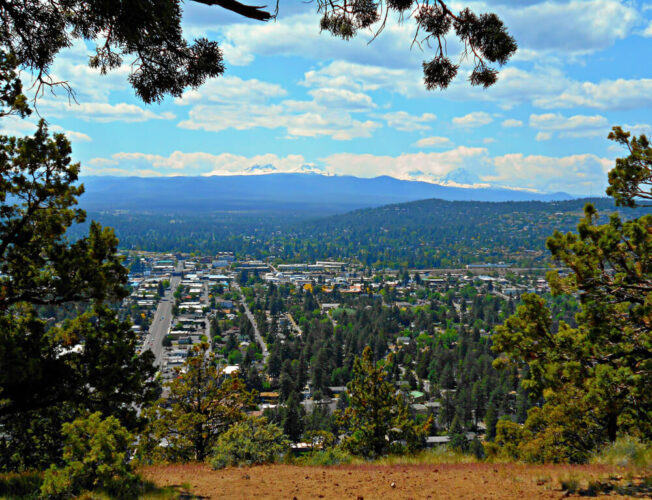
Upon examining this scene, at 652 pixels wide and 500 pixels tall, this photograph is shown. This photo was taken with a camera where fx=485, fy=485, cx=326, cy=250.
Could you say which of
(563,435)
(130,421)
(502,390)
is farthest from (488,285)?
(130,421)

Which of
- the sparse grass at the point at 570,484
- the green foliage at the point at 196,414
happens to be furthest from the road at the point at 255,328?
the sparse grass at the point at 570,484

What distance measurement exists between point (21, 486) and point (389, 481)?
4395mm

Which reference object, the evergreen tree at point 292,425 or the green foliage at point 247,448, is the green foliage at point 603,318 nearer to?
the green foliage at point 247,448

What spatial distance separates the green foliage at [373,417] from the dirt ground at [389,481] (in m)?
6.27

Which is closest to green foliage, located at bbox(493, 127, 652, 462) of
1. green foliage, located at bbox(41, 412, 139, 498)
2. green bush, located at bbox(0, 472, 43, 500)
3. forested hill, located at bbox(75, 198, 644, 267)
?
green foliage, located at bbox(41, 412, 139, 498)

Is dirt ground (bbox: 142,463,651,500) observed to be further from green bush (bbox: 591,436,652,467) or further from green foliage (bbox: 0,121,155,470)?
green foliage (bbox: 0,121,155,470)

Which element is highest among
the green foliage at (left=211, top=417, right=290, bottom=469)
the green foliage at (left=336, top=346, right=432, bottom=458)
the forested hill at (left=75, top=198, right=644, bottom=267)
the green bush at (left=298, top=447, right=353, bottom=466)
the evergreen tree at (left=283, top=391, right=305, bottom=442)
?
the green foliage at (left=211, top=417, right=290, bottom=469)

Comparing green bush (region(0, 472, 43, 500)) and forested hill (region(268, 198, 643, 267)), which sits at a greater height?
green bush (region(0, 472, 43, 500))

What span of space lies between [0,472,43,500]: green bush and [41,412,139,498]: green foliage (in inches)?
13.4

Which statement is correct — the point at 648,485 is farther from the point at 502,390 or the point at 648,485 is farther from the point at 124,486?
the point at 502,390

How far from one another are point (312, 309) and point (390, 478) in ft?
233

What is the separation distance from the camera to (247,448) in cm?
805

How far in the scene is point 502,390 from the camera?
38375mm

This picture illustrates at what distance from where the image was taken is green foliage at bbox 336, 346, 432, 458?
1334 cm
